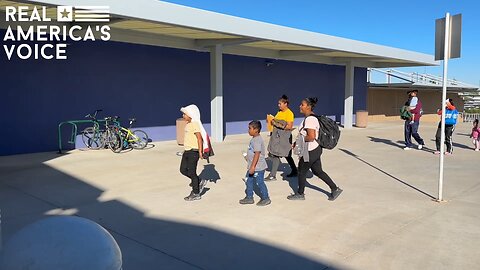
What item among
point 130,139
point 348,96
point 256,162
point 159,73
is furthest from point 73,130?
point 348,96

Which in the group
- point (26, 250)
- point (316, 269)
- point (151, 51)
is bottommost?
point (316, 269)

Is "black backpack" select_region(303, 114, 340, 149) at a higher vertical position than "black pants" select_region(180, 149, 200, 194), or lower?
higher

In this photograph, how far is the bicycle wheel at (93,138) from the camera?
37.4ft

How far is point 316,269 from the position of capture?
3.86m

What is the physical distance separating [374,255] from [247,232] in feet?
4.58

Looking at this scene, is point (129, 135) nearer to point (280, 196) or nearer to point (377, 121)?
point (280, 196)

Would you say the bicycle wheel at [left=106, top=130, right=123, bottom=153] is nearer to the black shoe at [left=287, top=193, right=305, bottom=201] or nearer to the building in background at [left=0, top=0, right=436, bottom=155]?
the building in background at [left=0, top=0, right=436, bottom=155]

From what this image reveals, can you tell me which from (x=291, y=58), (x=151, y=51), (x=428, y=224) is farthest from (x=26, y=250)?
(x=291, y=58)

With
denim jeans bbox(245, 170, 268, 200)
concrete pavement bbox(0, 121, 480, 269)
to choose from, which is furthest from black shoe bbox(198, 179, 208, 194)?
denim jeans bbox(245, 170, 268, 200)

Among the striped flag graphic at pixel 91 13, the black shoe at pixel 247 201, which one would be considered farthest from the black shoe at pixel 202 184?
the striped flag graphic at pixel 91 13

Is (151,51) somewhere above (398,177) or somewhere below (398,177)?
above

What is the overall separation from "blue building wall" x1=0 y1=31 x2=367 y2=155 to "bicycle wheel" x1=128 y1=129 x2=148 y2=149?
0.78 metres

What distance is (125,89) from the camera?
497 inches

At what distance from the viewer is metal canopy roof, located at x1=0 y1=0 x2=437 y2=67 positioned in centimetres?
921
